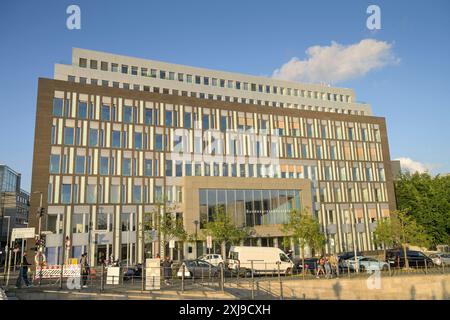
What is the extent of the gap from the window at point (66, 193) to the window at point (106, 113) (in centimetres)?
951

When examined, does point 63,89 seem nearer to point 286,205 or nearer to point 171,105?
point 171,105

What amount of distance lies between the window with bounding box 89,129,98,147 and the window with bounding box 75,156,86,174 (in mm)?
2016

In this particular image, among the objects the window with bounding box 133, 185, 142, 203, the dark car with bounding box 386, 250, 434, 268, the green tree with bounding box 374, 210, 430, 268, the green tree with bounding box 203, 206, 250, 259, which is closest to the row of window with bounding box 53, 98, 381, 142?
the window with bounding box 133, 185, 142, 203

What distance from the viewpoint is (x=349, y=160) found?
58.3m

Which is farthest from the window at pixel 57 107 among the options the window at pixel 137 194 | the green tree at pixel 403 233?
the green tree at pixel 403 233

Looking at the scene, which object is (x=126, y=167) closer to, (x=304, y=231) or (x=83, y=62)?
(x=83, y=62)

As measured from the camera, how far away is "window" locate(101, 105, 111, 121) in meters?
46.0

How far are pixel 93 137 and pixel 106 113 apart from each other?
362cm

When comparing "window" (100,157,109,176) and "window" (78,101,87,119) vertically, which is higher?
"window" (78,101,87,119)

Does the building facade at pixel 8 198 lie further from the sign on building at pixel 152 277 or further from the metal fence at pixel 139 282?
the sign on building at pixel 152 277

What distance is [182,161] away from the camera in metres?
47.9

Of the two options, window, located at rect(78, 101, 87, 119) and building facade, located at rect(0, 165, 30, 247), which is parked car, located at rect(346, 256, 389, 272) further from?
building facade, located at rect(0, 165, 30, 247)

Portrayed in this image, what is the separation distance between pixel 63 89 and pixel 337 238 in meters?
42.3
